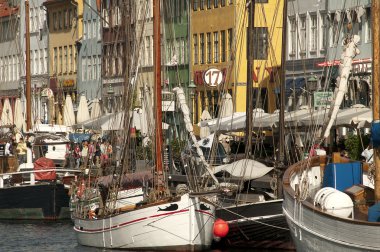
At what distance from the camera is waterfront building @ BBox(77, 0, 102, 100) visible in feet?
361

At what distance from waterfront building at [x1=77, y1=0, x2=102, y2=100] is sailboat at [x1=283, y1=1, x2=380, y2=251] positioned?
7525 cm

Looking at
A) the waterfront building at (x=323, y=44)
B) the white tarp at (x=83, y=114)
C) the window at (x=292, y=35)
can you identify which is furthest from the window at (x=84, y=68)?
the window at (x=292, y=35)

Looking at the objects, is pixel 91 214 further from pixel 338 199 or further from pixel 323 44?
pixel 323 44

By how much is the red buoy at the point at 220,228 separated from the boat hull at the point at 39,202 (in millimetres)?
16654

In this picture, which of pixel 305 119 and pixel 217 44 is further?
pixel 217 44

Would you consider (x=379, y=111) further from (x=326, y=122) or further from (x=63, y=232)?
(x=63, y=232)

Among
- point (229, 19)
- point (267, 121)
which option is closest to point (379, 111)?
point (267, 121)

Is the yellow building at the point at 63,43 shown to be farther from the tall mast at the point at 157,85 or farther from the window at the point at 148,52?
the tall mast at the point at 157,85

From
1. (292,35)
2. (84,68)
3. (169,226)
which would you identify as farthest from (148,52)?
(169,226)

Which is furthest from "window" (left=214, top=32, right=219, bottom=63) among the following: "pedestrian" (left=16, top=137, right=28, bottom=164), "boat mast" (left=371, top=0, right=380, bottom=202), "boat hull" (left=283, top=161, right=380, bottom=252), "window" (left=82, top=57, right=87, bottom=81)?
"boat mast" (left=371, top=0, right=380, bottom=202)

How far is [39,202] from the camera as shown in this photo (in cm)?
5794

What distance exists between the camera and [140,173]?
4609cm

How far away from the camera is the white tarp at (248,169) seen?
44688mm

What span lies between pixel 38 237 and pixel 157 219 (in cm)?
869
